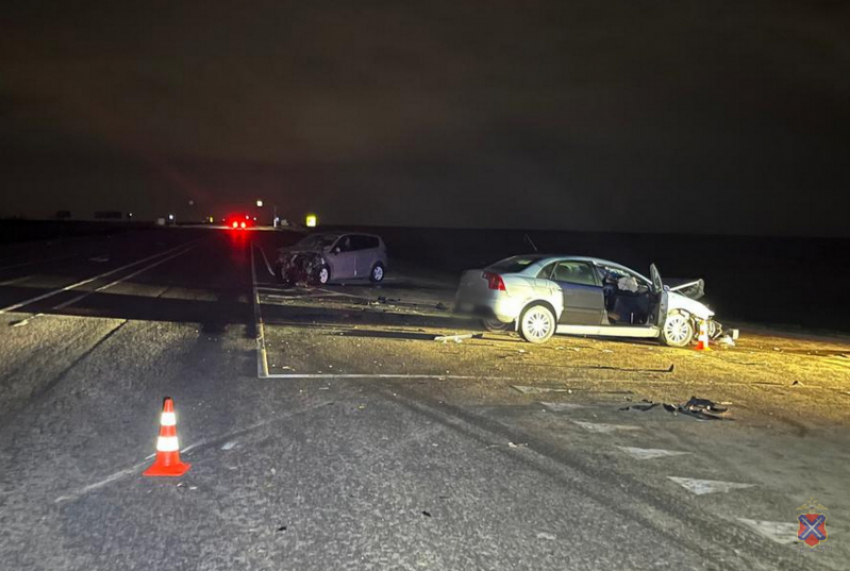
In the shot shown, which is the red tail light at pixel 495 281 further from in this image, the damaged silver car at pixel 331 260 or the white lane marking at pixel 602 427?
the damaged silver car at pixel 331 260

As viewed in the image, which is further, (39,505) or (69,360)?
(69,360)

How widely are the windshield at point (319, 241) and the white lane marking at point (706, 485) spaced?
1955 centimetres

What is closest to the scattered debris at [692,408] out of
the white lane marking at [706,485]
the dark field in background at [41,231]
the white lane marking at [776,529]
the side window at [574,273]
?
the white lane marking at [706,485]

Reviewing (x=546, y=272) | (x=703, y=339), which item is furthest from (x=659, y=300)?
(x=546, y=272)

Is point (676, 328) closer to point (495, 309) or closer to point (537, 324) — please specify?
point (537, 324)

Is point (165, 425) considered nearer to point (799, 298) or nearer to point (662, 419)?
point (662, 419)

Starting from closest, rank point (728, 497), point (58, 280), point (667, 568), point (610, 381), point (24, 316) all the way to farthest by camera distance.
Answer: point (667, 568), point (728, 497), point (610, 381), point (24, 316), point (58, 280)

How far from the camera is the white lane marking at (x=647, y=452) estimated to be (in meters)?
6.87

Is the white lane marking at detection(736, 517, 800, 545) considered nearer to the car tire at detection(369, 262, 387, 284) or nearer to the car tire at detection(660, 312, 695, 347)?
the car tire at detection(660, 312, 695, 347)

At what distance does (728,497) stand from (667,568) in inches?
63.9

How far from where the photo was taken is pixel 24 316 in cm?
1482

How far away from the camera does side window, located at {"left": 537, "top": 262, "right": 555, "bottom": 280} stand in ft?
45.2

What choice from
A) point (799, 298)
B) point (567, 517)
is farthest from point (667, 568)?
point (799, 298)

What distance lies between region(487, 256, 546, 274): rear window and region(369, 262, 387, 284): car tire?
1223 centimetres
